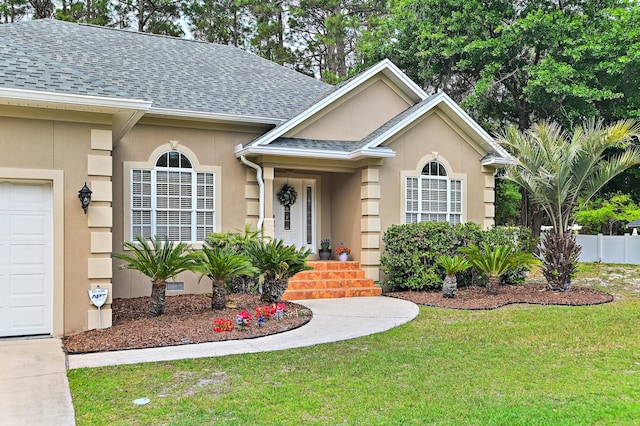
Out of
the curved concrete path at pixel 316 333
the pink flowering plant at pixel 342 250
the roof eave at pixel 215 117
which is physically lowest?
the curved concrete path at pixel 316 333

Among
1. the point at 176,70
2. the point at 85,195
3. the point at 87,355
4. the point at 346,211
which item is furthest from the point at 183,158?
the point at 87,355

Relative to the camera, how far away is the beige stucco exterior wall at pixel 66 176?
25.1 feet

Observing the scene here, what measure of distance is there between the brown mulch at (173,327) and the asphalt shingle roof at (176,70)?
14.4 ft

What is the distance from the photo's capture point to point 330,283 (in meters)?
12.0

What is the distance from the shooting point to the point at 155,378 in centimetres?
571

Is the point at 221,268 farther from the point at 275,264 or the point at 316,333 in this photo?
the point at 316,333

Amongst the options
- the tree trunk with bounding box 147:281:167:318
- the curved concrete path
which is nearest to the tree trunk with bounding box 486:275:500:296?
the curved concrete path

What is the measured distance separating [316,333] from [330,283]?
3.94m

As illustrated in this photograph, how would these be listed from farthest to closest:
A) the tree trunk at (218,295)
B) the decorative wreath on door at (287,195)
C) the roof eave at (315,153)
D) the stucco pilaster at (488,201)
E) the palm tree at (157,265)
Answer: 1. the stucco pilaster at (488,201)
2. the decorative wreath on door at (287,195)
3. the roof eave at (315,153)
4. the tree trunk at (218,295)
5. the palm tree at (157,265)

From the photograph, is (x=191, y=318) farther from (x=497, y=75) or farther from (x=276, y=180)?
(x=497, y=75)

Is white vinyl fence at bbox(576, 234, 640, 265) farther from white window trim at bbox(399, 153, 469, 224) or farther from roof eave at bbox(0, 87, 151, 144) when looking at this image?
roof eave at bbox(0, 87, 151, 144)

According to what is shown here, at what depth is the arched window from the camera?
43.2 ft

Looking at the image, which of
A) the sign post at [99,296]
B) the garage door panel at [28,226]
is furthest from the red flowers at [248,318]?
the garage door panel at [28,226]

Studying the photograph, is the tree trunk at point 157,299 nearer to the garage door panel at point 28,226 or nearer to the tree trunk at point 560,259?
the garage door panel at point 28,226
